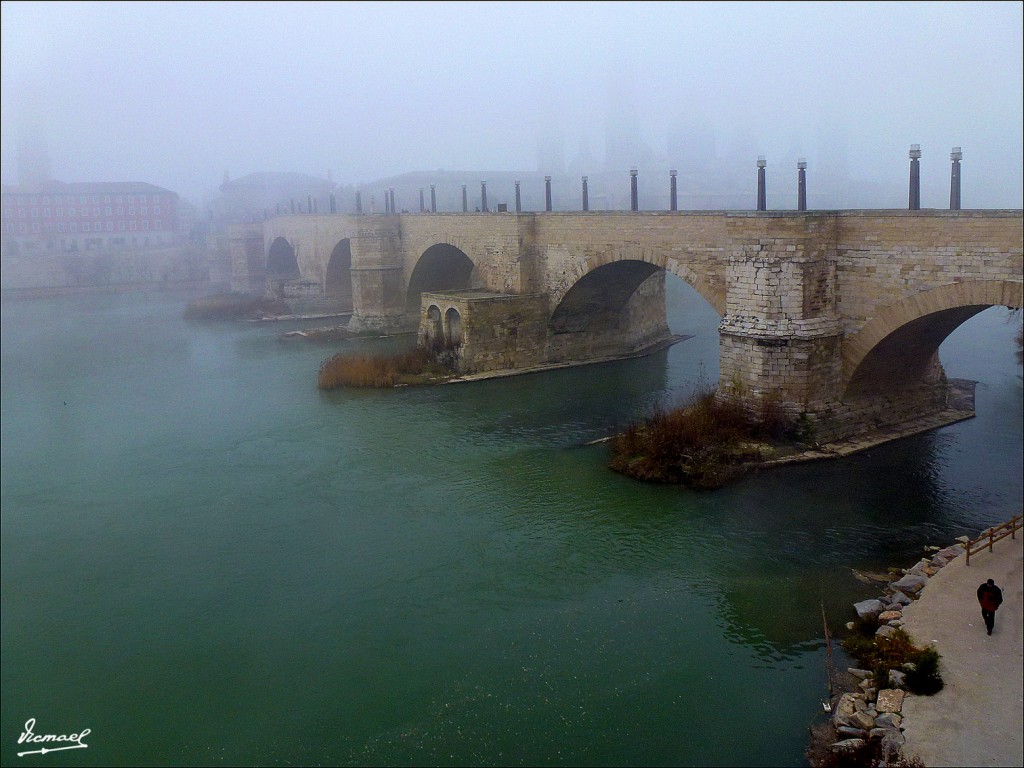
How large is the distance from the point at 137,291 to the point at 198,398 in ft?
96.5

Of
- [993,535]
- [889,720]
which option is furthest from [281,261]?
[889,720]

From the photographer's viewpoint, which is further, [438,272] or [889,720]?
[438,272]

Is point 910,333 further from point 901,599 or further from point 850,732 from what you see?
point 850,732

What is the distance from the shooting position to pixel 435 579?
9070 millimetres

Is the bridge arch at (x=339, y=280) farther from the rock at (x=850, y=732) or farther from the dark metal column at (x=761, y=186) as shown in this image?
the rock at (x=850, y=732)

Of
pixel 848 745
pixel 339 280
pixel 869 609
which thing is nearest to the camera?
pixel 848 745

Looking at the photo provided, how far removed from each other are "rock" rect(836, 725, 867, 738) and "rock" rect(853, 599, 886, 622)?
5.72 feet

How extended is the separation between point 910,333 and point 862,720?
7199mm

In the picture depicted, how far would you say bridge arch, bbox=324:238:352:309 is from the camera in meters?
31.8

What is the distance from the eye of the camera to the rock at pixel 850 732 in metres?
5.80

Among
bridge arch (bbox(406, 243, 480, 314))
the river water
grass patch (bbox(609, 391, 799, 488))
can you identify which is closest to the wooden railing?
the river water

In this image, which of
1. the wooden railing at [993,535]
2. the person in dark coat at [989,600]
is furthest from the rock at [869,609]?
the person in dark coat at [989,600]

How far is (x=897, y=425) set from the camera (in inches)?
501

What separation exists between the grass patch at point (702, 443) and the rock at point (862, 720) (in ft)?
16.9
